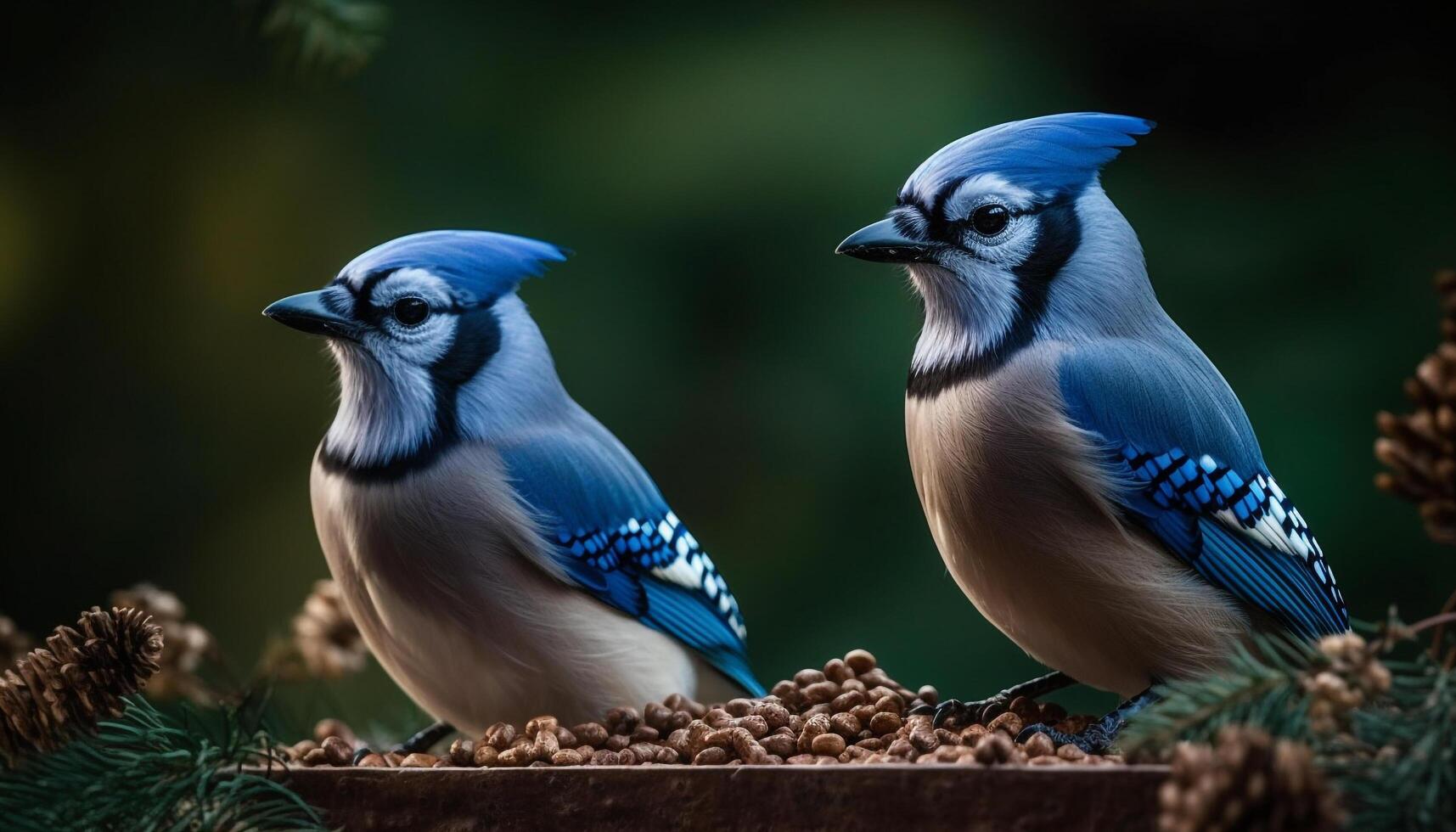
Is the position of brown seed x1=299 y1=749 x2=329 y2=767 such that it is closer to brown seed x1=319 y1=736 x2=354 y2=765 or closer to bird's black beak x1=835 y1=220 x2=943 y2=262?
brown seed x1=319 y1=736 x2=354 y2=765

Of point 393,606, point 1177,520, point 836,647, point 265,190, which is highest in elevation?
point 265,190

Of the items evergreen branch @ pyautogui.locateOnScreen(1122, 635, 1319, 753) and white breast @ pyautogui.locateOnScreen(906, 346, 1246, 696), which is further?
white breast @ pyautogui.locateOnScreen(906, 346, 1246, 696)

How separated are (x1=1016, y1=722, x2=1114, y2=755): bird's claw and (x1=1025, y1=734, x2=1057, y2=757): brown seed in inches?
2.0

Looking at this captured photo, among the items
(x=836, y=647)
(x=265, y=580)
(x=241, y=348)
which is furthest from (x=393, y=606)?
(x=241, y=348)

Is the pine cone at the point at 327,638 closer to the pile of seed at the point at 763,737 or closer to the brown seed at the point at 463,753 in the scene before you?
the pile of seed at the point at 763,737

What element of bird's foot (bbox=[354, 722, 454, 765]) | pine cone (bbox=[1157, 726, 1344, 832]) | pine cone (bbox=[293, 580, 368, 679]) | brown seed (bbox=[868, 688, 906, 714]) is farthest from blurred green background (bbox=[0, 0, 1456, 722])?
pine cone (bbox=[1157, 726, 1344, 832])

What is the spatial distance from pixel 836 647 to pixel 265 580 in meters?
1.06

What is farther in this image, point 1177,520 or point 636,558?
point 636,558

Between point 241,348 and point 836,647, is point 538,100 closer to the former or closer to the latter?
point 241,348

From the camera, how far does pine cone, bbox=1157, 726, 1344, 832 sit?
66cm

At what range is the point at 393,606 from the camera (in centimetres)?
128

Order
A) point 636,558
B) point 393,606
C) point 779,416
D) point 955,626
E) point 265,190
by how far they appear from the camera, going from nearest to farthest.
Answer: point 393,606
point 636,558
point 955,626
point 779,416
point 265,190

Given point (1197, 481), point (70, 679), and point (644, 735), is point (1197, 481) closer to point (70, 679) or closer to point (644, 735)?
point (644, 735)

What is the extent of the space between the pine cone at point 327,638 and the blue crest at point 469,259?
1.43ft
